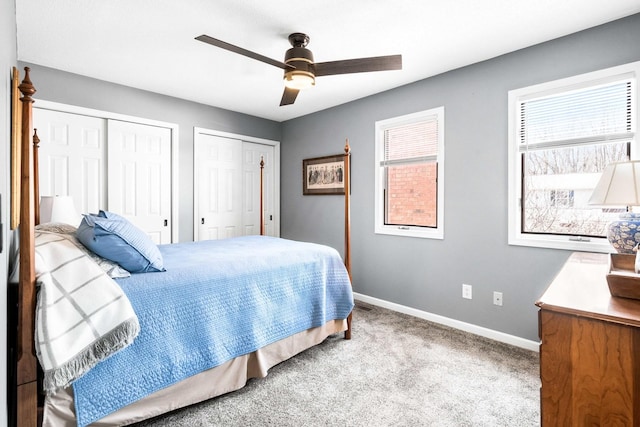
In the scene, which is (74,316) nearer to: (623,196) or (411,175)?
(623,196)

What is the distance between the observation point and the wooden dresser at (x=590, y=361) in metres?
1.00

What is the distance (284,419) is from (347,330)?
113cm

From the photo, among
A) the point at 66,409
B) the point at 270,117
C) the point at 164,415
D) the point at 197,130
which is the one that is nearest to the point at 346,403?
the point at 164,415

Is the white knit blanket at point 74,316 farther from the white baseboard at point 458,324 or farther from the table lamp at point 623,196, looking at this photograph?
the white baseboard at point 458,324

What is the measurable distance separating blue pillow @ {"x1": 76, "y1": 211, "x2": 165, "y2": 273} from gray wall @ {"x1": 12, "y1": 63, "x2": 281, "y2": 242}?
2.21m

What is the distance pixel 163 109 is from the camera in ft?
12.7

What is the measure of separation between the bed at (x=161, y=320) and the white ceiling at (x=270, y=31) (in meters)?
0.96

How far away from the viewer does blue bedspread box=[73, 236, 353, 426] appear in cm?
158

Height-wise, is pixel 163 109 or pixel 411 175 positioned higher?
pixel 163 109

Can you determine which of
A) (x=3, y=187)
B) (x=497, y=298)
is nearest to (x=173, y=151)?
(x=3, y=187)

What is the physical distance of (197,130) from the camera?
4168mm

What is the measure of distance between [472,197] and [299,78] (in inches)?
73.8

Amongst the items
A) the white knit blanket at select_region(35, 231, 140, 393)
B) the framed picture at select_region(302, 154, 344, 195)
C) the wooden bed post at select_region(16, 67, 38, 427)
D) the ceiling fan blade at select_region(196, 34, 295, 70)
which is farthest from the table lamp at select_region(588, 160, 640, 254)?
the framed picture at select_region(302, 154, 344, 195)

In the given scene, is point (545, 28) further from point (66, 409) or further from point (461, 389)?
point (66, 409)
